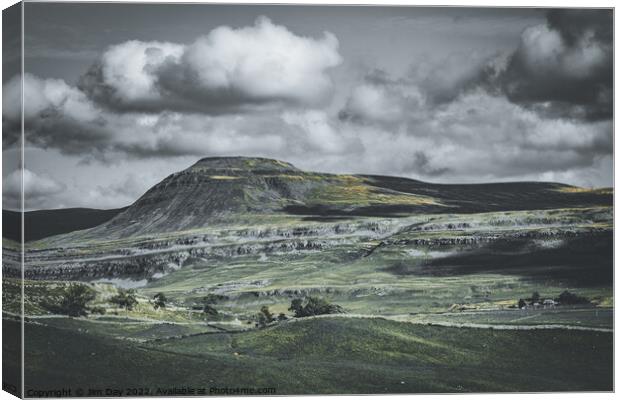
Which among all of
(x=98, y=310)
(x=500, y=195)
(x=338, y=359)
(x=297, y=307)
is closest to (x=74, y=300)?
(x=98, y=310)

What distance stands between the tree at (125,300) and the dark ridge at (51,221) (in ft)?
8.84

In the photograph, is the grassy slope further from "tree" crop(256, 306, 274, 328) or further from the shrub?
the shrub

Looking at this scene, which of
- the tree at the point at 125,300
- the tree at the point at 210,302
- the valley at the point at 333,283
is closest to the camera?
the valley at the point at 333,283

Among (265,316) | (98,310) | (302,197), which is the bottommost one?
(265,316)

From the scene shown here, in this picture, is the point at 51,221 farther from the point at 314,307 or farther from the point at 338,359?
the point at 338,359

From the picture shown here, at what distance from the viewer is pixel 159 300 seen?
37.3m

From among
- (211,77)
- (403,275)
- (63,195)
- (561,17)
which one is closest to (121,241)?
(63,195)

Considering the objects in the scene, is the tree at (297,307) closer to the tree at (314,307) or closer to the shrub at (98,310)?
the tree at (314,307)

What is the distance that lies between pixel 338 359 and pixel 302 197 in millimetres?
6561

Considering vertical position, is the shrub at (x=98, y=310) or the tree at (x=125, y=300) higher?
the tree at (x=125, y=300)

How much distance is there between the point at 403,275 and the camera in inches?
1512

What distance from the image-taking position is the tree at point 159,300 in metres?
37.2

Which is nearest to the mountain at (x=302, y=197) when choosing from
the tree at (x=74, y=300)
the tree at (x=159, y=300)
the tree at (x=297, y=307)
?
the tree at (x=74, y=300)

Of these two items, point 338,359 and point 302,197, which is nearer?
point 338,359
